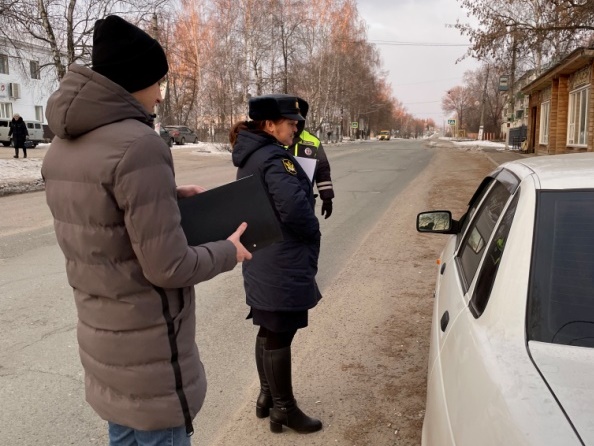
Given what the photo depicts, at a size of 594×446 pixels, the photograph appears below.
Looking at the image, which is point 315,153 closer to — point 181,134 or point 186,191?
point 186,191

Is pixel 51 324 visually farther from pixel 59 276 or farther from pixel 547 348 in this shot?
pixel 547 348

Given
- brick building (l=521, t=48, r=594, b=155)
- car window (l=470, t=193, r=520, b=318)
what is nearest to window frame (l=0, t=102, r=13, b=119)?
brick building (l=521, t=48, r=594, b=155)

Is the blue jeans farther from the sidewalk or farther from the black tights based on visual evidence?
the sidewalk

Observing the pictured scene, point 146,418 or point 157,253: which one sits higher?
point 157,253

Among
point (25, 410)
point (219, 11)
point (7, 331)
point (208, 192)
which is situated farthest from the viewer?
point (219, 11)

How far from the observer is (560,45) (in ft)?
53.5

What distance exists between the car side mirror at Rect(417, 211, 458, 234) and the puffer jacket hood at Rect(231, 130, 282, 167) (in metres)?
1.15

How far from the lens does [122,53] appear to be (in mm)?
1606

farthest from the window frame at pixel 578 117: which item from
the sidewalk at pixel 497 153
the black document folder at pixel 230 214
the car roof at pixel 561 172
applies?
the black document folder at pixel 230 214

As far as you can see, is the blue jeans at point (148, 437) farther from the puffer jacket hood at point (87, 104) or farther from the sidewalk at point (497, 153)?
the sidewalk at point (497, 153)

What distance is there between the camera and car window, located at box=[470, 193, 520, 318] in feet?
6.29

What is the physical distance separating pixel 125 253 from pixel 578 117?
24.5 m

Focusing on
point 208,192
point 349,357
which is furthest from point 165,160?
point 349,357

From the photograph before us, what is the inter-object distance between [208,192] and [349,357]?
2.63m
